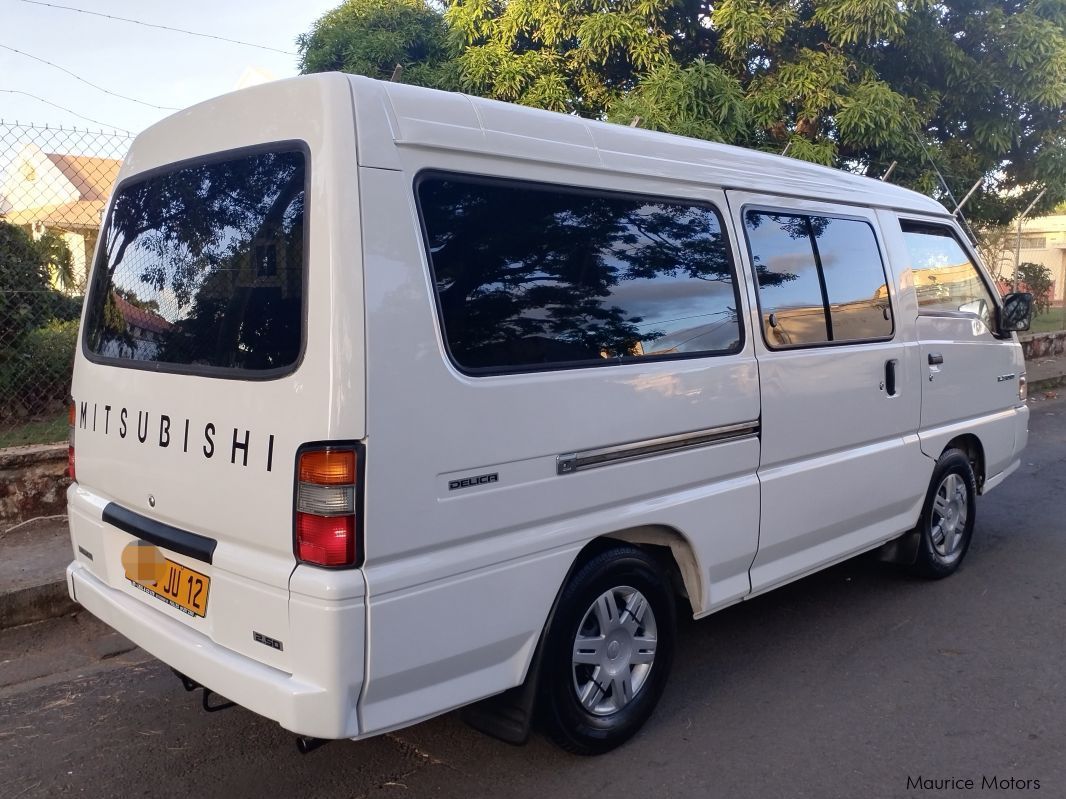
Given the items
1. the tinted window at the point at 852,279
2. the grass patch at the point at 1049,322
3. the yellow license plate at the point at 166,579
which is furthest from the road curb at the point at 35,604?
the grass patch at the point at 1049,322

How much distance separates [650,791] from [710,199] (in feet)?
7.11

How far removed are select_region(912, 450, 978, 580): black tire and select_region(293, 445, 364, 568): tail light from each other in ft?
11.4

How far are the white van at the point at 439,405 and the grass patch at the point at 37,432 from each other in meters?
2.54

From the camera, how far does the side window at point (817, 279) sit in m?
3.72

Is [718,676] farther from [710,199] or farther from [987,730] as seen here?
[710,199]

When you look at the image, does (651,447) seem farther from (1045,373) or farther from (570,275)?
(1045,373)

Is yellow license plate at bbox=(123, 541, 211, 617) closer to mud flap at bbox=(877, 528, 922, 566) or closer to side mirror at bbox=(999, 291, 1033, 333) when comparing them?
mud flap at bbox=(877, 528, 922, 566)

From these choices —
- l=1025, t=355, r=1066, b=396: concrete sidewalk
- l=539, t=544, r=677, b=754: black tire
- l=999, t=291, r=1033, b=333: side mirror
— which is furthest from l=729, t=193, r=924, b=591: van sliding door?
l=1025, t=355, r=1066, b=396: concrete sidewalk

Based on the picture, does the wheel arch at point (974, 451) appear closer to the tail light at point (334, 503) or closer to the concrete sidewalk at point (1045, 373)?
the tail light at point (334, 503)

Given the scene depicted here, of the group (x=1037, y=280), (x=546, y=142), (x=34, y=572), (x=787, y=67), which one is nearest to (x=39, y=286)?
(x=34, y=572)

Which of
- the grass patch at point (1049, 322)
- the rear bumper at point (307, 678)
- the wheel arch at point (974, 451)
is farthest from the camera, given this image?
the grass patch at point (1049, 322)

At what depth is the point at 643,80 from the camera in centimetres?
920

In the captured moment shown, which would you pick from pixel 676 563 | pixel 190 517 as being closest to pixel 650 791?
pixel 676 563

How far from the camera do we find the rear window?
2.54 metres
